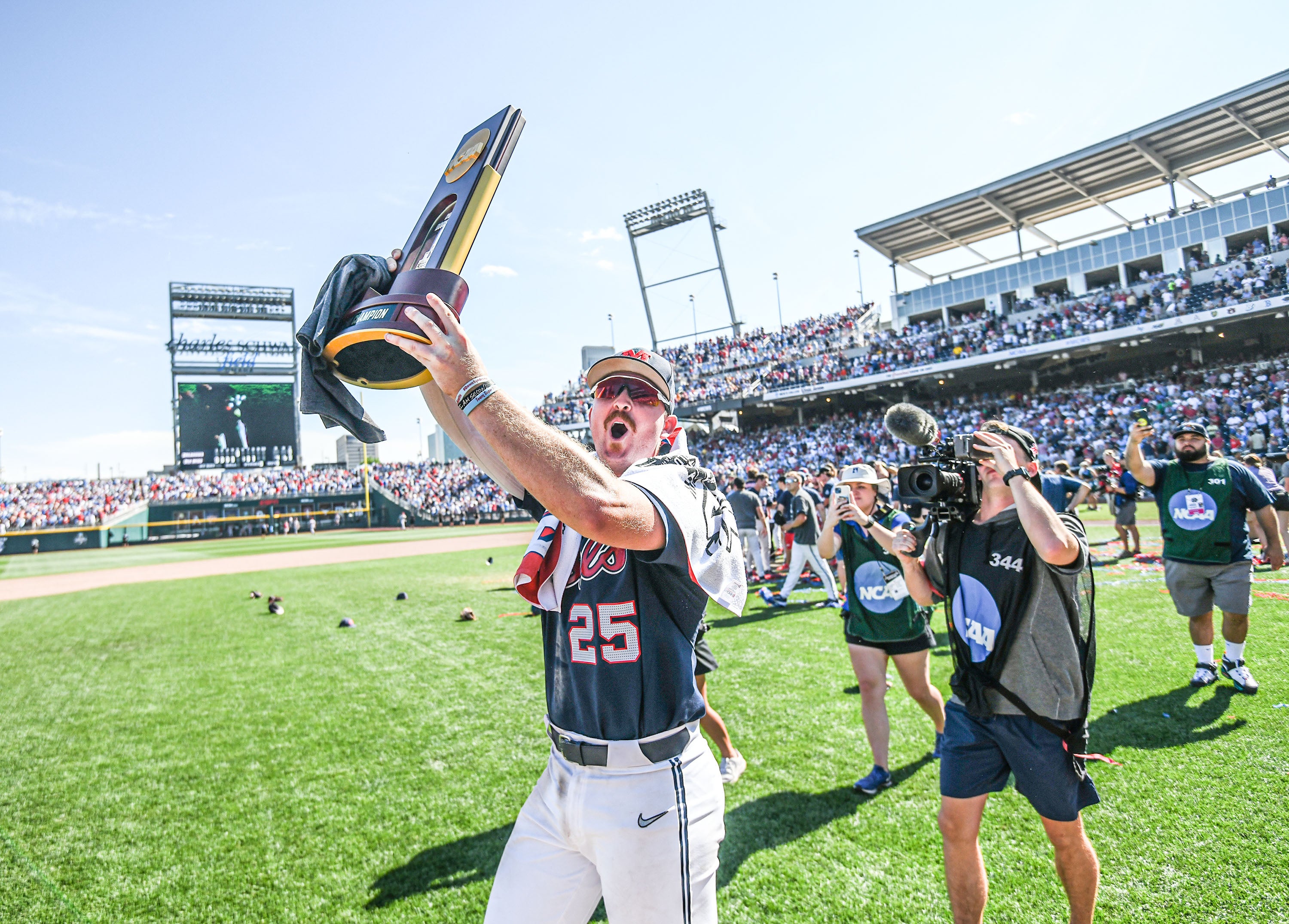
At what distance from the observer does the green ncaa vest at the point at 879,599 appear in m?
4.67

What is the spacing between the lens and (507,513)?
5144 cm

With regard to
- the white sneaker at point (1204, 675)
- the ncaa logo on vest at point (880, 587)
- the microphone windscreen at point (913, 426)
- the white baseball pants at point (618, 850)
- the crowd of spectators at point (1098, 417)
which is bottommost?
the white sneaker at point (1204, 675)

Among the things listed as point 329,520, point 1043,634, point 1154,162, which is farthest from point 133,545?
point 1154,162

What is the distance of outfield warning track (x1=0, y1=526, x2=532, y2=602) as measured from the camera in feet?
64.6

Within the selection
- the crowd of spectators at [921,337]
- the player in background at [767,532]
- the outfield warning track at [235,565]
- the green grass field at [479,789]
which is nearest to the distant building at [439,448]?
the crowd of spectators at [921,337]

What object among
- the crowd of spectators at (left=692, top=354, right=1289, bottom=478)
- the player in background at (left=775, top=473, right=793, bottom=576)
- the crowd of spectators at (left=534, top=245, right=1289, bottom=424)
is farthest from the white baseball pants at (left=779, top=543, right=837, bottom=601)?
the crowd of spectators at (left=534, top=245, right=1289, bottom=424)

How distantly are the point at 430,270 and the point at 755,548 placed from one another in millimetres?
12368

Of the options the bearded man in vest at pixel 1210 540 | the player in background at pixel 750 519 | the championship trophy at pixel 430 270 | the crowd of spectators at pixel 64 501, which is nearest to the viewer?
the championship trophy at pixel 430 270

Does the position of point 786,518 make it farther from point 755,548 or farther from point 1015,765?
point 1015,765

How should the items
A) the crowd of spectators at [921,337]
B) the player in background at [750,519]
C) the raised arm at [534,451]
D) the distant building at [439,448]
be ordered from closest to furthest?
1. the raised arm at [534,451]
2. the player in background at [750,519]
3. the crowd of spectators at [921,337]
4. the distant building at [439,448]

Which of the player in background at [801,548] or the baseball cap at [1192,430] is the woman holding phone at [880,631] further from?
the player in background at [801,548]

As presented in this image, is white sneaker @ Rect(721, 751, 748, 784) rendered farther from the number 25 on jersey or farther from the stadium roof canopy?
the stadium roof canopy

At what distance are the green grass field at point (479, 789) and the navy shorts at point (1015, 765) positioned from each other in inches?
34.8

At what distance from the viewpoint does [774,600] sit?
36.9ft
